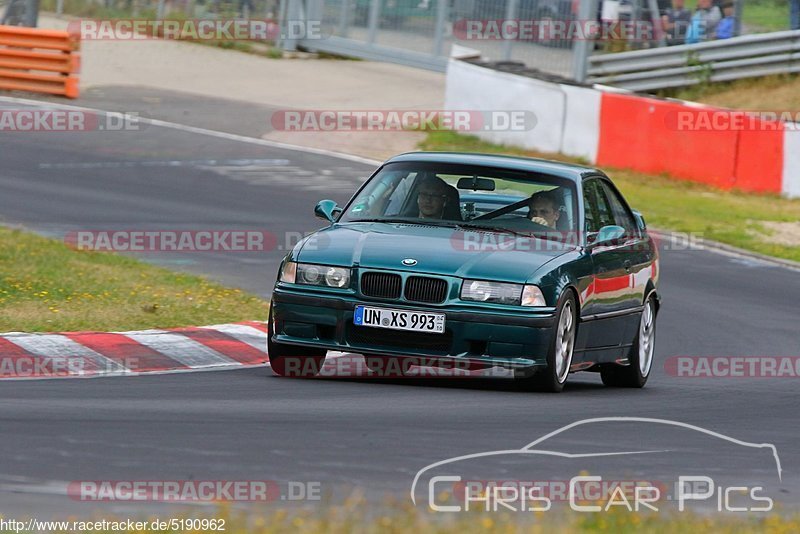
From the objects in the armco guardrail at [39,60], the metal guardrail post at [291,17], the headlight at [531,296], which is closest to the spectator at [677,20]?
the metal guardrail post at [291,17]

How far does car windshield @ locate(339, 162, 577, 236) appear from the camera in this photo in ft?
33.0

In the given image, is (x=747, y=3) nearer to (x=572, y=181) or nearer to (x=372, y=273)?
(x=572, y=181)

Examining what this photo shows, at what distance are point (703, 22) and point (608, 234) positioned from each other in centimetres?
1869

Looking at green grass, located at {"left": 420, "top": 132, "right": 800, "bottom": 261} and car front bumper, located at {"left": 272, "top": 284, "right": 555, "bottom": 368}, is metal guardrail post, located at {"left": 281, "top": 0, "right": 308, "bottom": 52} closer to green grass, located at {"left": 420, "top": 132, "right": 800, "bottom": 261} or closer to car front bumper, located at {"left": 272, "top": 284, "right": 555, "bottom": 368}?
green grass, located at {"left": 420, "top": 132, "right": 800, "bottom": 261}

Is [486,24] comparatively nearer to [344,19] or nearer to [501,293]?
[344,19]

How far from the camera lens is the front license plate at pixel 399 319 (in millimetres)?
8969

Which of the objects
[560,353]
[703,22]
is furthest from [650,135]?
[560,353]

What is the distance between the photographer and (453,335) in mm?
8984

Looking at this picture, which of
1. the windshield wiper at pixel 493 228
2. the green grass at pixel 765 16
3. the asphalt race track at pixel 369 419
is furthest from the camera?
the green grass at pixel 765 16

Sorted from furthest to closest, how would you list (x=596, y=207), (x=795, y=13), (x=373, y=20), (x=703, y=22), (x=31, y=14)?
(x=373, y=20) < (x=31, y=14) < (x=703, y=22) < (x=795, y=13) < (x=596, y=207)

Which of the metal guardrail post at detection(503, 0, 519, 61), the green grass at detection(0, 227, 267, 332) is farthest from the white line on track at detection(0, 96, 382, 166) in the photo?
the green grass at detection(0, 227, 267, 332)

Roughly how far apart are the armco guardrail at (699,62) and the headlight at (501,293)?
19.7 m

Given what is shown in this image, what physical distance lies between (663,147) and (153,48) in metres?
15.0

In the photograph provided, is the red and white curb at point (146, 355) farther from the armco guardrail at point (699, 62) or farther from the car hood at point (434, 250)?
the armco guardrail at point (699, 62)
